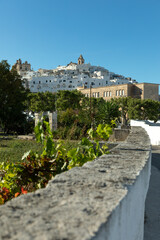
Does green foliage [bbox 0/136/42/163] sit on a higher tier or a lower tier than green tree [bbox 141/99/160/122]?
lower

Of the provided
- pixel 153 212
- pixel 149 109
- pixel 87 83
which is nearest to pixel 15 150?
pixel 153 212

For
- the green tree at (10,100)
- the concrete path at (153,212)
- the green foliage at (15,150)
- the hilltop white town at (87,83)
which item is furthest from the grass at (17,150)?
the hilltop white town at (87,83)

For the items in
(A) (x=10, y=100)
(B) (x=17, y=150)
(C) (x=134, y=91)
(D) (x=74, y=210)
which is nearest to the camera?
(D) (x=74, y=210)

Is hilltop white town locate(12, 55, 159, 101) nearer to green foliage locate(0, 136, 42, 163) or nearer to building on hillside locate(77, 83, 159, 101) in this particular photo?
building on hillside locate(77, 83, 159, 101)

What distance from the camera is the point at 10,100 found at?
29.2m

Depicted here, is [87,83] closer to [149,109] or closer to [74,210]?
[149,109]

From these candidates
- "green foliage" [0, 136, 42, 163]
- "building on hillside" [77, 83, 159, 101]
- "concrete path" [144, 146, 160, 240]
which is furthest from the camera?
"building on hillside" [77, 83, 159, 101]

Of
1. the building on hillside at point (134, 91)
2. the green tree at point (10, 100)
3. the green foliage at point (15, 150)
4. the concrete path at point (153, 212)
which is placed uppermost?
the building on hillside at point (134, 91)

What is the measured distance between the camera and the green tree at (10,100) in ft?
82.2

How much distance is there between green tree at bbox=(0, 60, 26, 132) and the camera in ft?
82.2

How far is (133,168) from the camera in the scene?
2.59m

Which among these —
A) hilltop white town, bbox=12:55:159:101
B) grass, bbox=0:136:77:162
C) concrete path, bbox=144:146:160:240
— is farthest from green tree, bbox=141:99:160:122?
concrete path, bbox=144:146:160:240

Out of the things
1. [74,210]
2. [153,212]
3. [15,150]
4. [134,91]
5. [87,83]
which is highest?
[87,83]

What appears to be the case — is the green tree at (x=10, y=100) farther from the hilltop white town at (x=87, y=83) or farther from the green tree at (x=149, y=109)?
the green tree at (x=149, y=109)
